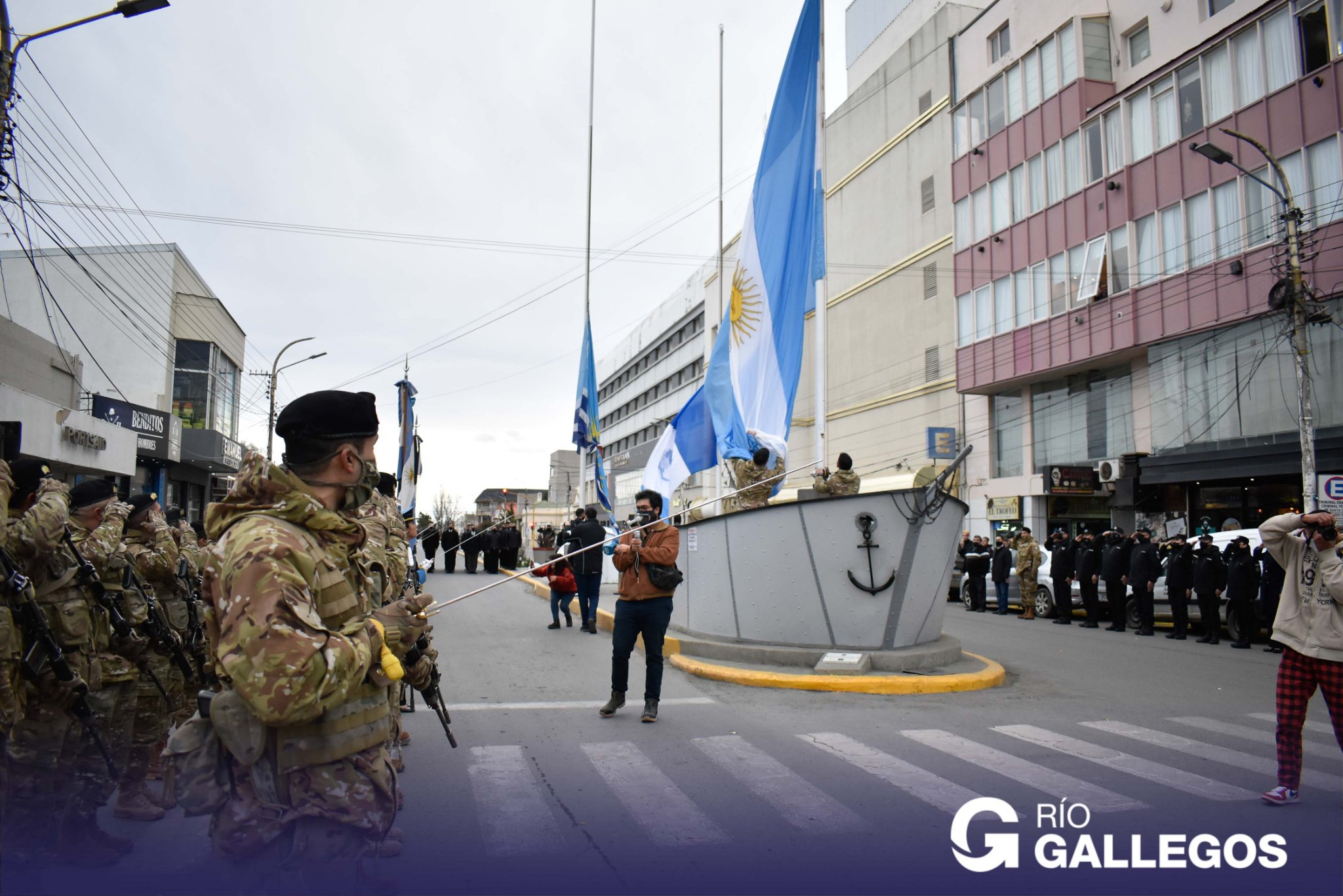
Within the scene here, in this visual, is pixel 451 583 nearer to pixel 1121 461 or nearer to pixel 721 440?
pixel 721 440

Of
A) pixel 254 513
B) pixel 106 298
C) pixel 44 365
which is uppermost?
pixel 106 298

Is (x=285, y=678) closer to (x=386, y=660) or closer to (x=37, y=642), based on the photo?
(x=386, y=660)

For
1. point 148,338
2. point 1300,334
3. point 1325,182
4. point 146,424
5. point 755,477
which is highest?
point 1325,182

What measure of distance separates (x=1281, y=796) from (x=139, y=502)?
7.07 m

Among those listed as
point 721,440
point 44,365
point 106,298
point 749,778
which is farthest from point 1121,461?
point 106,298

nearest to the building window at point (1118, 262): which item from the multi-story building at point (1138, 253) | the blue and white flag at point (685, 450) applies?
the multi-story building at point (1138, 253)

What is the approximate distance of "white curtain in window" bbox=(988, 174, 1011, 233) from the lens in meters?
29.4

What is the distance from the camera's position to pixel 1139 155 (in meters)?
24.3

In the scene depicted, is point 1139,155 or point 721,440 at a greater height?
point 1139,155

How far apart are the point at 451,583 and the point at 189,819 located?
67.7ft

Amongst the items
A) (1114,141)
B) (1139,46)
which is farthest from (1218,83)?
(1139,46)

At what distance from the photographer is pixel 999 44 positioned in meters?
30.8

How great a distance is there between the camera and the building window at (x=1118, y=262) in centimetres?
2467

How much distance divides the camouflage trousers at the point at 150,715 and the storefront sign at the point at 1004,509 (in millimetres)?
28135
